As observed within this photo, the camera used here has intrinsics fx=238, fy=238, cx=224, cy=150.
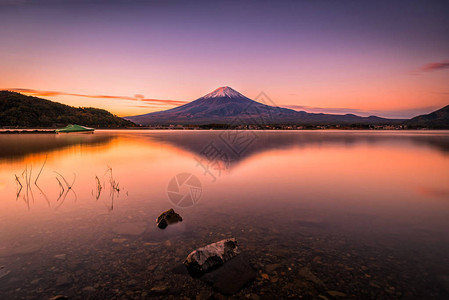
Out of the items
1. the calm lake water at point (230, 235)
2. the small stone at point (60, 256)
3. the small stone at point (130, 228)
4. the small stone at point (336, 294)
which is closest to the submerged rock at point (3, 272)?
the calm lake water at point (230, 235)

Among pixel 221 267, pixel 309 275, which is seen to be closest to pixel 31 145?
pixel 221 267

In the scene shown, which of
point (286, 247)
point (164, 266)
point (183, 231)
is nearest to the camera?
point (164, 266)

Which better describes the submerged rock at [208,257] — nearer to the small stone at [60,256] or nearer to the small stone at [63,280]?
the small stone at [63,280]

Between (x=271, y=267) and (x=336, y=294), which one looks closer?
(x=336, y=294)

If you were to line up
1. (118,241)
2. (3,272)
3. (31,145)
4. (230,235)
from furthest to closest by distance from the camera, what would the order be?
(31,145) < (230,235) < (118,241) < (3,272)

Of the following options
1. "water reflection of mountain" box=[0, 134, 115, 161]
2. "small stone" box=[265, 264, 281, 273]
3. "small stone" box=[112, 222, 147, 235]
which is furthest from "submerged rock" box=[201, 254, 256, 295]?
"water reflection of mountain" box=[0, 134, 115, 161]

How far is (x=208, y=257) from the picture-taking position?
4.81 m

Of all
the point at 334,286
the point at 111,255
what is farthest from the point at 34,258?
the point at 334,286

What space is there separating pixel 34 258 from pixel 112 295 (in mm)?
2396

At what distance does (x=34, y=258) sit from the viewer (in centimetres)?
512

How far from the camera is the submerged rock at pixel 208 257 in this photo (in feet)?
15.4

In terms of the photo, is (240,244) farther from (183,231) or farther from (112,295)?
(112,295)

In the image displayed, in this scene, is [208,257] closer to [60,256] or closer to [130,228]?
[130,228]

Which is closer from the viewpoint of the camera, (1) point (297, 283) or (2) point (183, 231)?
(1) point (297, 283)
